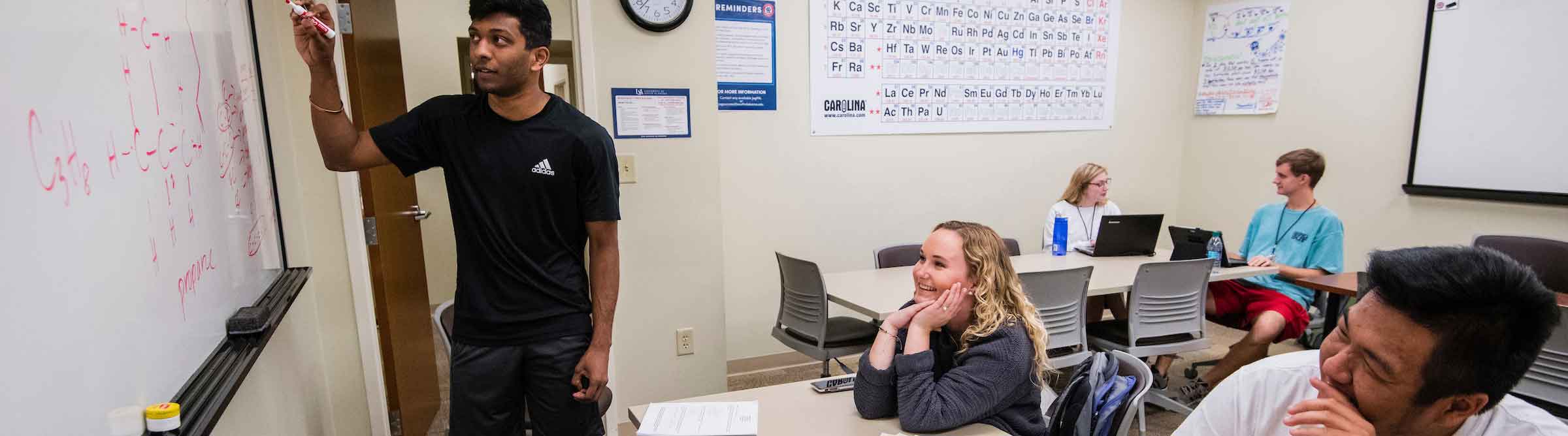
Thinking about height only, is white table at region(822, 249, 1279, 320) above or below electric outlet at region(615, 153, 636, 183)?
below

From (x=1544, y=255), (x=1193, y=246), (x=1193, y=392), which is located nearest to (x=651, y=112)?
(x=1193, y=246)

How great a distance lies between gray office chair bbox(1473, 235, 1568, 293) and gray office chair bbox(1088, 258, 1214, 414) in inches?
39.3

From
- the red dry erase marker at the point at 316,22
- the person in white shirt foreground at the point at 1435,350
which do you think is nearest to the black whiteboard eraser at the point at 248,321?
the red dry erase marker at the point at 316,22

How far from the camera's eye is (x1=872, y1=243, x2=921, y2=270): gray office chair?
3.48 metres

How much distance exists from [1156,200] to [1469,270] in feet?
14.8

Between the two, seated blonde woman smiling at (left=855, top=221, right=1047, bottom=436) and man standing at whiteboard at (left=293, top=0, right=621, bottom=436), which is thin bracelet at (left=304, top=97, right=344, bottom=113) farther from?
seated blonde woman smiling at (left=855, top=221, right=1047, bottom=436)

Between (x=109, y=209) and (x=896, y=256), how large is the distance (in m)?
3.03

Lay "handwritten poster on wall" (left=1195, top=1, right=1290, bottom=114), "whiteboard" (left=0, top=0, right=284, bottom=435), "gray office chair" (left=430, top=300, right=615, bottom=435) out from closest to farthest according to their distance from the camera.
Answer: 1. "whiteboard" (left=0, top=0, right=284, bottom=435)
2. "gray office chair" (left=430, top=300, right=615, bottom=435)
3. "handwritten poster on wall" (left=1195, top=1, right=1290, bottom=114)

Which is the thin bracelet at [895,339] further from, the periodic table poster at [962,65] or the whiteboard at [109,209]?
the periodic table poster at [962,65]

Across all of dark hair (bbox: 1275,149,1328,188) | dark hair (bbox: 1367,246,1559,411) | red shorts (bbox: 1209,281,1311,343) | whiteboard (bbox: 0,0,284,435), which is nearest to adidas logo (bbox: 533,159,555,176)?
whiteboard (bbox: 0,0,284,435)

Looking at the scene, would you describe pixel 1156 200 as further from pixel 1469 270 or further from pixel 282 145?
pixel 282 145

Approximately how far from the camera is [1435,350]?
1001 millimetres

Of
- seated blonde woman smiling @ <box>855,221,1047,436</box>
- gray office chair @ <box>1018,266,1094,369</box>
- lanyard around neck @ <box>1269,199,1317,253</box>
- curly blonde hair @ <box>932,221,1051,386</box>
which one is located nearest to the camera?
seated blonde woman smiling @ <box>855,221,1047,436</box>

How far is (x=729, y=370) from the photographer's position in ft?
13.0
